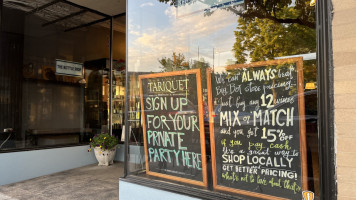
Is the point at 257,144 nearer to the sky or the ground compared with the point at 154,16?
nearer to the ground

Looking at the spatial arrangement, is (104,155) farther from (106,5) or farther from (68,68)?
(106,5)

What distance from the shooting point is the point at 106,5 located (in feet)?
20.7

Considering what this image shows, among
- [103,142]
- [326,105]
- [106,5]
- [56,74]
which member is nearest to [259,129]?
[326,105]

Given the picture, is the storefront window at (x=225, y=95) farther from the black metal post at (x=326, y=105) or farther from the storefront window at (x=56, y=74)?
the storefront window at (x=56, y=74)

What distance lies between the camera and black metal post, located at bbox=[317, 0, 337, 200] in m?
1.92

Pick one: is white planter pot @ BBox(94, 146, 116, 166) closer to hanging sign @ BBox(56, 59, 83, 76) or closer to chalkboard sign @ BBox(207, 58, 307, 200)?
hanging sign @ BBox(56, 59, 83, 76)

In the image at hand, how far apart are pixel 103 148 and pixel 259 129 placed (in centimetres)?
446

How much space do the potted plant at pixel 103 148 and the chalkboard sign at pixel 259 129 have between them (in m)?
3.91

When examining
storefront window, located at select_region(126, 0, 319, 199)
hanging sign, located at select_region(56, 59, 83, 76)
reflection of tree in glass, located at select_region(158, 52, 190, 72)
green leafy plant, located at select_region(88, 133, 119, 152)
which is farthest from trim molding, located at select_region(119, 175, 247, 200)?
hanging sign, located at select_region(56, 59, 83, 76)

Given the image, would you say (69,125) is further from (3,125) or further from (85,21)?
(85,21)

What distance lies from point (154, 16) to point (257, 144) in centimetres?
213

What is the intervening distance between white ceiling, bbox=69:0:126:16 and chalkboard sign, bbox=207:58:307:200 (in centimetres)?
434

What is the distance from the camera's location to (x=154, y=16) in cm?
350

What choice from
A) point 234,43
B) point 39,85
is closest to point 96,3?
point 39,85
